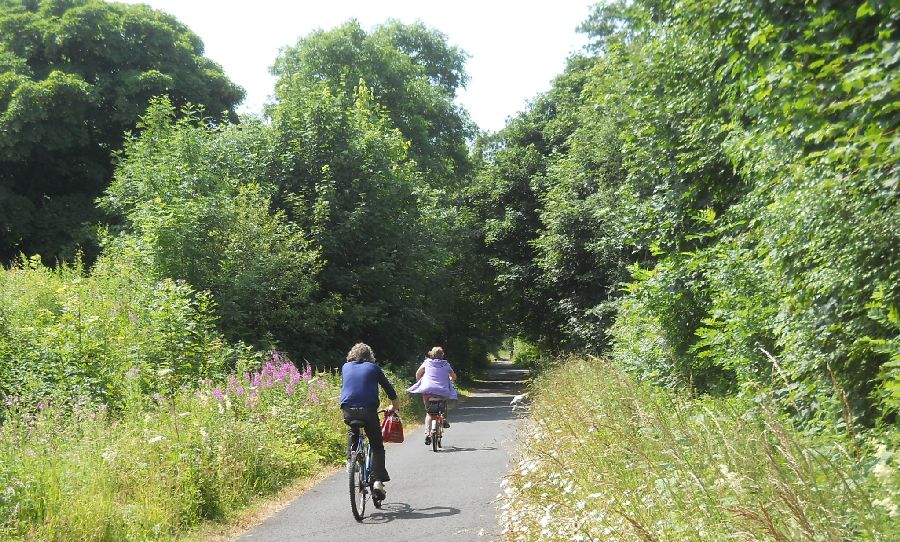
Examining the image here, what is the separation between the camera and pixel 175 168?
20688 mm

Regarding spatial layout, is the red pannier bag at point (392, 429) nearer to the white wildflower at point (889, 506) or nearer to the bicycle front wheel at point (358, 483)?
the bicycle front wheel at point (358, 483)

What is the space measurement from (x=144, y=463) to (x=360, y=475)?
2.36m

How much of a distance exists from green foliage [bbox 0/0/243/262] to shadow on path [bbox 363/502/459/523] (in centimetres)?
2236

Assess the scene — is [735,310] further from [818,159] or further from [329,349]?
[329,349]

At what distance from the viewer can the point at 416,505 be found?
9.59 meters

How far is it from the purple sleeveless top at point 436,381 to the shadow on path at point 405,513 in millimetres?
5451

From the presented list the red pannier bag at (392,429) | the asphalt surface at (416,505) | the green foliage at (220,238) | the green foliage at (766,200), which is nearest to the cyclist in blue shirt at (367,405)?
the asphalt surface at (416,505)

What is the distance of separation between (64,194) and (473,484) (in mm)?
27270

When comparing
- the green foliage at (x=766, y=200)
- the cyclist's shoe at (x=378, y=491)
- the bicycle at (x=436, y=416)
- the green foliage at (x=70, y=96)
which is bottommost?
the cyclist's shoe at (x=378, y=491)

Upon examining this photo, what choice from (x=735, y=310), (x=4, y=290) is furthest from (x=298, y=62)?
(x=735, y=310)

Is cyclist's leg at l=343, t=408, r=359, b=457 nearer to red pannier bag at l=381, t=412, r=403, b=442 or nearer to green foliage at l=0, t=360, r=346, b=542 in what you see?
red pannier bag at l=381, t=412, r=403, b=442

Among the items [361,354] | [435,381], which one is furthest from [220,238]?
[361,354]

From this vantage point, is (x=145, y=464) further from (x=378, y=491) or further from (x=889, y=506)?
(x=889, y=506)

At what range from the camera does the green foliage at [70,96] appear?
1117 inches
